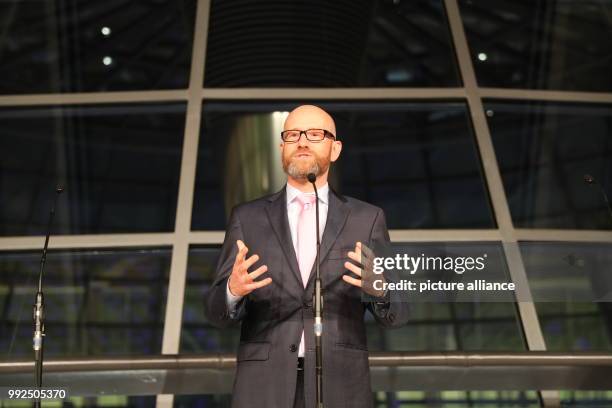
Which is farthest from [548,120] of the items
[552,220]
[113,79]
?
[113,79]

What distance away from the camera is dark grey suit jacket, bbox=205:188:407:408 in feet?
9.04

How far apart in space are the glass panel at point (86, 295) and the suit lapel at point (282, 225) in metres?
2.62

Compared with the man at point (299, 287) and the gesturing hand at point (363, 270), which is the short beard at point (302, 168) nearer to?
the man at point (299, 287)

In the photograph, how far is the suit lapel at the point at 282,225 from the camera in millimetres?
2850

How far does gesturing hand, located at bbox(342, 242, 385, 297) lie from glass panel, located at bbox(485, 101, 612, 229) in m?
3.77

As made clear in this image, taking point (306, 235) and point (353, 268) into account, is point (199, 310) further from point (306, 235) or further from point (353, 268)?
point (353, 268)

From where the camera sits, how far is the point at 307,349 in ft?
9.10

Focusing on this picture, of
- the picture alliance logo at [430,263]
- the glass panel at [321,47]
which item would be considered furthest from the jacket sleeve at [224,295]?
the glass panel at [321,47]

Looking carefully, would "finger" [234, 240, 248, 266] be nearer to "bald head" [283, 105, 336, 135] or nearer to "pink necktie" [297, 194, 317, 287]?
"pink necktie" [297, 194, 317, 287]

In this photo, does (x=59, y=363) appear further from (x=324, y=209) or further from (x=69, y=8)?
(x=69, y=8)

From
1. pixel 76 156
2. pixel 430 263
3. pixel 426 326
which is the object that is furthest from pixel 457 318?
pixel 430 263

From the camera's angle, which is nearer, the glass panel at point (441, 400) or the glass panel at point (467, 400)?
the glass panel at point (441, 400)

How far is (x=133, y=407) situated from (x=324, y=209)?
5961 mm

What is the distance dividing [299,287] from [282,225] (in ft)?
0.77
